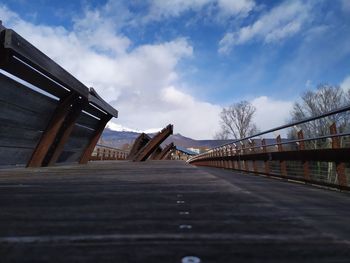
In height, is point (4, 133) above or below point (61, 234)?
above

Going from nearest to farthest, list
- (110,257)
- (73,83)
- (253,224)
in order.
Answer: (110,257) < (253,224) < (73,83)

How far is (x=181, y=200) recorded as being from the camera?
3385mm

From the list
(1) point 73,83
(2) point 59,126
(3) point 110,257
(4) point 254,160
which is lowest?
(3) point 110,257

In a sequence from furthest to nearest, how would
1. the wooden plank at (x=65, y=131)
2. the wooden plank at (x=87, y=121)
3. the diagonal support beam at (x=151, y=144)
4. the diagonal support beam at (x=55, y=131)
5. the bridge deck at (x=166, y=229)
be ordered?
the diagonal support beam at (x=151, y=144), the wooden plank at (x=87, y=121), the wooden plank at (x=65, y=131), the diagonal support beam at (x=55, y=131), the bridge deck at (x=166, y=229)

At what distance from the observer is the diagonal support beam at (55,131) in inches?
304

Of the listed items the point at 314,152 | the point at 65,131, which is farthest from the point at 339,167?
the point at 65,131

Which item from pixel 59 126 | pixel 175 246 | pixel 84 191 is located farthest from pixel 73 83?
pixel 175 246

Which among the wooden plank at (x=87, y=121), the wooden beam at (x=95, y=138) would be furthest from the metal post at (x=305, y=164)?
the wooden beam at (x=95, y=138)

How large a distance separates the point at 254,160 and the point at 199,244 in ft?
28.0

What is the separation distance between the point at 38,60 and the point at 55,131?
212 cm

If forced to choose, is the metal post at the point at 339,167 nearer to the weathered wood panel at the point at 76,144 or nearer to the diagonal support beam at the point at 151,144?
the weathered wood panel at the point at 76,144

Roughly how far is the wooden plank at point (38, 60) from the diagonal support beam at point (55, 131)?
360 mm

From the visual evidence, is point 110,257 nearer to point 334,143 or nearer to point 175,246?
point 175,246

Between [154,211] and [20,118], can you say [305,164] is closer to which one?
[154,211]
